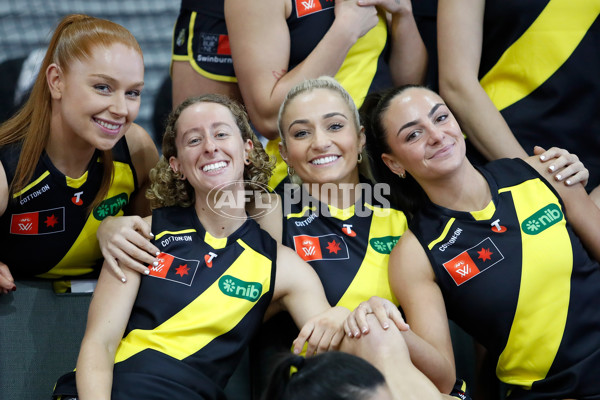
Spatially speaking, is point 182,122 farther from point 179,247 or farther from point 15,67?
point 15,67

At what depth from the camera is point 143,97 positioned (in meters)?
3.20

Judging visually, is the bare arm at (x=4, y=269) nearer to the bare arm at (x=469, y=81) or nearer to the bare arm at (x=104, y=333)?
Result: the bare arm at (x=104, y=333)

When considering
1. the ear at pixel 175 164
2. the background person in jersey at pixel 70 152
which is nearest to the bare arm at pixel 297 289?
the ear at pixel 175 164

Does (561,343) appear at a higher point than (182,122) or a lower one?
lower

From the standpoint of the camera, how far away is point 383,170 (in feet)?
7.45

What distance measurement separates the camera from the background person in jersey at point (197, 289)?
1.74m

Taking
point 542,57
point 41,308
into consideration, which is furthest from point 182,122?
point 542,57

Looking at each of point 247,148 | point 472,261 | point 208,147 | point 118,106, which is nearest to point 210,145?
point 208,147

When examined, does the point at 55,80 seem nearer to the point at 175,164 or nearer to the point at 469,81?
the point at 175,164

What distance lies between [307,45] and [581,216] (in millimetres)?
940

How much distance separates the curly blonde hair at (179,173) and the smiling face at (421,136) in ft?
1.19

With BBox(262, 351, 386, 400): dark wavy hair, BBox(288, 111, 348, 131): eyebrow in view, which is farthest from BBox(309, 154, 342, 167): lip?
BBox(262, 351, 386, 400): dark wavy hair

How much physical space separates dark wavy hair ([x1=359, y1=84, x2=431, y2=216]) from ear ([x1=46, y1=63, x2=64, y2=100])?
875 millimetres

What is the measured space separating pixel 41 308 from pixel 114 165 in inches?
19.1
